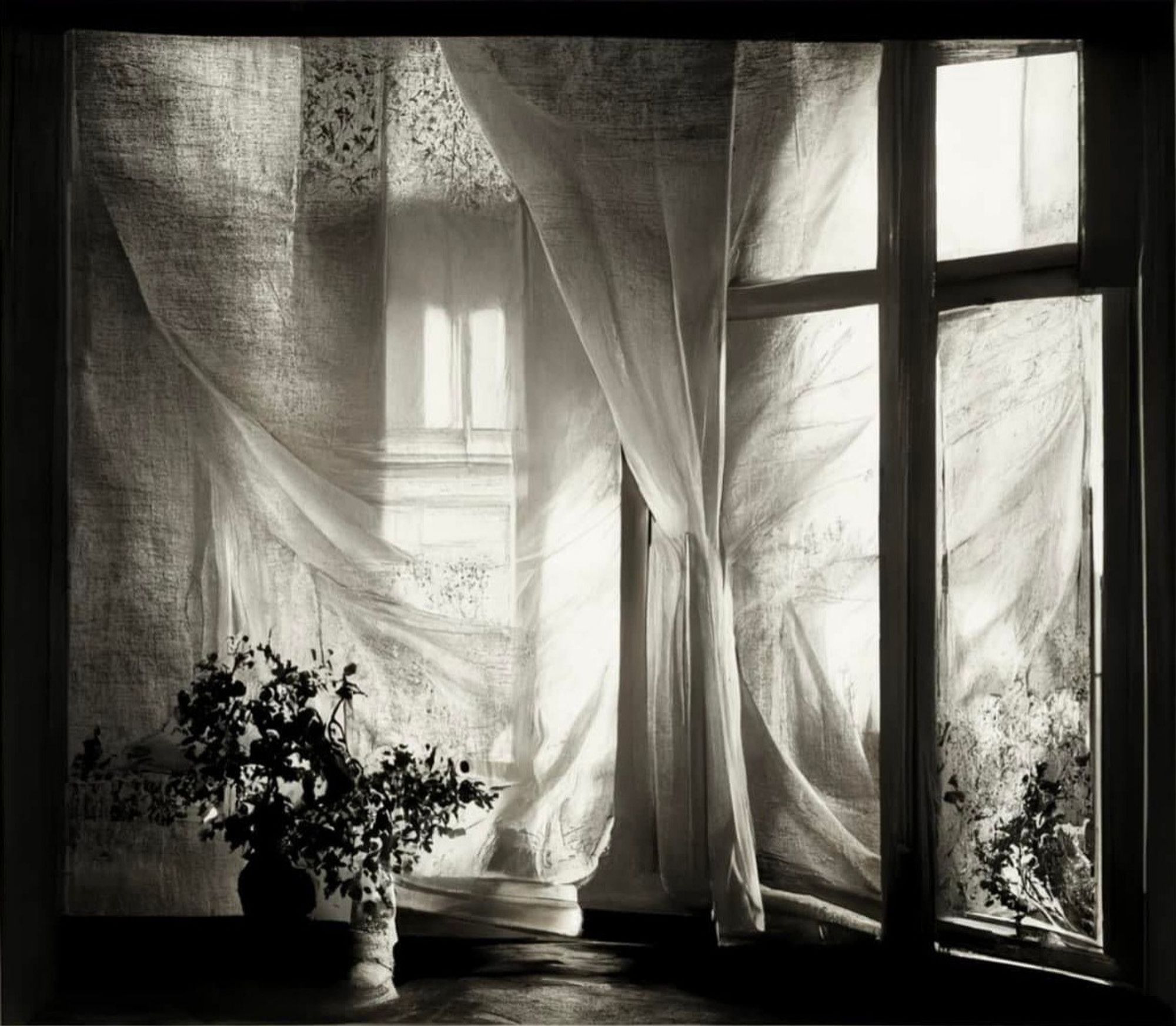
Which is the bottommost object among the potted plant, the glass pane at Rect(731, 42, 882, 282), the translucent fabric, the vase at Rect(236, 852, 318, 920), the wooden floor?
the wooden floor

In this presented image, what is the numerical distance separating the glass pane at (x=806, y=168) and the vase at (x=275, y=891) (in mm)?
1070

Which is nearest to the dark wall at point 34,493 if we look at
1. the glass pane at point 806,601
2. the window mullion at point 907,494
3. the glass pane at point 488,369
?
the glass pane at point 488,369

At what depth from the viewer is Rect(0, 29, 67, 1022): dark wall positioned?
159 cm

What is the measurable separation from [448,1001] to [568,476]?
0.77 m

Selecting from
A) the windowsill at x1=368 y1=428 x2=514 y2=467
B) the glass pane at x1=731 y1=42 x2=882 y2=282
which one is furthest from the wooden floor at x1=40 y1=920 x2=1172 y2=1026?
the glass pane at x1=731 y1=42 x2=882 y2=282

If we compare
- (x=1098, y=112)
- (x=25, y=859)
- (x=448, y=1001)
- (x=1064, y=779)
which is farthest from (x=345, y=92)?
(x=1064, y=779)

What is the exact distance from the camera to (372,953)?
62.7 inches

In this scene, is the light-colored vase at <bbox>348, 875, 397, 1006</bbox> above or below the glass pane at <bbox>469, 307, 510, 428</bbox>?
below

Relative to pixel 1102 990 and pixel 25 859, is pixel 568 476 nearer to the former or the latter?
→ pixel 25 859

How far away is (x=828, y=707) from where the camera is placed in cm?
161

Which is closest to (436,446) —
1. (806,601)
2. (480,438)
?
(480,438)

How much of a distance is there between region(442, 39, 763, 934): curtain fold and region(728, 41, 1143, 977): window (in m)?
0.05

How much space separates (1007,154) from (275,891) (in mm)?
1492

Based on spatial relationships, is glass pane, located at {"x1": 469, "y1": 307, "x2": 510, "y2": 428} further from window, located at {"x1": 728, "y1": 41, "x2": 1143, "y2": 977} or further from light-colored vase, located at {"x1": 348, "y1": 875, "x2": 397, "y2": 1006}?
light-colored vase, located at {"x1": 348, "y1": 875, "x2": 397, "y2": 1006}
